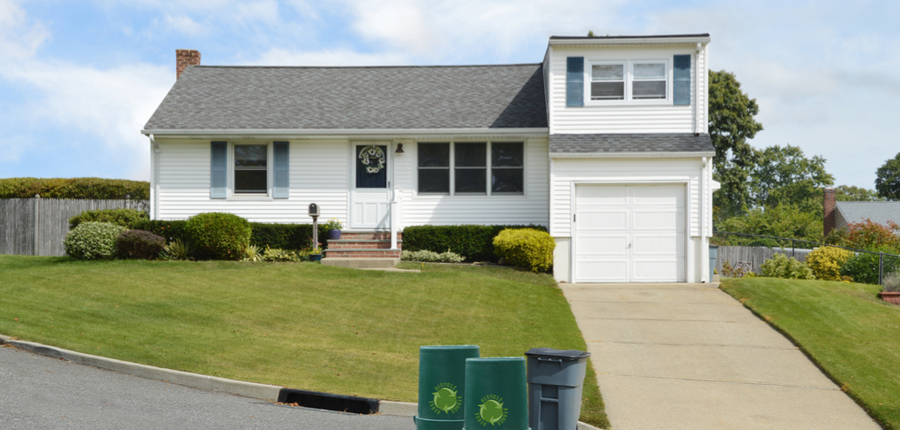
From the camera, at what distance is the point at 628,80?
53.5ft

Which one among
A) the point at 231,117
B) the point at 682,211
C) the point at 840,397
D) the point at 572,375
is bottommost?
the point at 840,397

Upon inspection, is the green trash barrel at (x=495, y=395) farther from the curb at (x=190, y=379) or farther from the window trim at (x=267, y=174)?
the window trim at (x=267, y=174)

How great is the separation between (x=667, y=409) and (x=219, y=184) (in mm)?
14299

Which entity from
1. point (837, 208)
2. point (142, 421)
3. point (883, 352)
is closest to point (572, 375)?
point (142, 421)

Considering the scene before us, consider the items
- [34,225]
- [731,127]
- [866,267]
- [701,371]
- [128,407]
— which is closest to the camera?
[128,407]

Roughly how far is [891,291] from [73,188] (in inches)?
974

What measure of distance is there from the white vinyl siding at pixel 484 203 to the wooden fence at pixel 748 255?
26.4 ft

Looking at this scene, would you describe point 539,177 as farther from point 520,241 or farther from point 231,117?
point 231,117

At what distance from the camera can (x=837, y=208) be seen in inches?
1572

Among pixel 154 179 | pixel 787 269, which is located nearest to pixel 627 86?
pixel 787 269

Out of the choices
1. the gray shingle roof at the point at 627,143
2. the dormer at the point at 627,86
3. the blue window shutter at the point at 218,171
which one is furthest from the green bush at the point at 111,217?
the dormer at the point at 627,86

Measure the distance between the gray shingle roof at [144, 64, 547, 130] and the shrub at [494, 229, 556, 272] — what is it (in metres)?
3.36

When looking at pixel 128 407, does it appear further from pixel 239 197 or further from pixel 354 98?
pixel 354 98

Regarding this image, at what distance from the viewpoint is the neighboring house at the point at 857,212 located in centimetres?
3778
